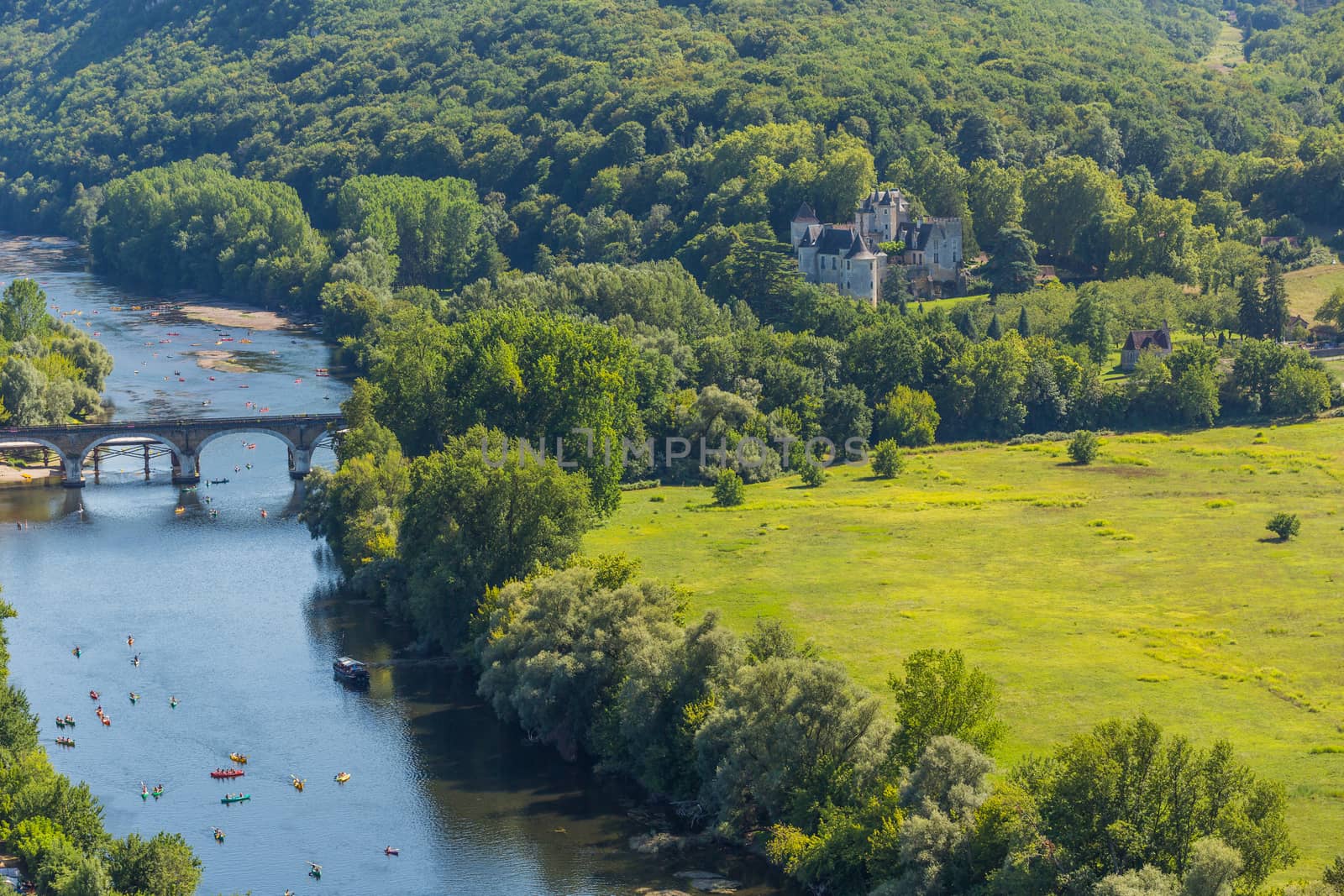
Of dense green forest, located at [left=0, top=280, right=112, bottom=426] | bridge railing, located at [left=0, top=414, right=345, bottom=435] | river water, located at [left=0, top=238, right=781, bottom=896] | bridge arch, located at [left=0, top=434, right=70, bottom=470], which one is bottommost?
river water, located at [left=0, top=238, right=781, bottom=896]

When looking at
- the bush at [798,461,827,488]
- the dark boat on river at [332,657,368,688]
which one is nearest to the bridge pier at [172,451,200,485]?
the bush at [798,461,827,488]

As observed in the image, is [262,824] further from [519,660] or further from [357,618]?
[357,618]

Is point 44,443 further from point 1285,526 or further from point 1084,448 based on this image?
point 1285,526

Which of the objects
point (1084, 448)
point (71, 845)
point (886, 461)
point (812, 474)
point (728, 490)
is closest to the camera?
point (71, 845)

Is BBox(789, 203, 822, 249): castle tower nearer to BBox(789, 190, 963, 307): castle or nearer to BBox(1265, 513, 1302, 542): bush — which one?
BBox(789, 190, 963, 307): castle

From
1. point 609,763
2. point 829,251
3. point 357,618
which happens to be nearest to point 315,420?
point 357,618

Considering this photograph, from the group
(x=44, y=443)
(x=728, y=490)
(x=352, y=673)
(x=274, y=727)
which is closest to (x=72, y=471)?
(x=44, y=443)

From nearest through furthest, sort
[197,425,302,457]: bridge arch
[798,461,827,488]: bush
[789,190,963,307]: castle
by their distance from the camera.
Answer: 1. [798,461,827,488]: bush
2. [197,425,302,457]: bridge arch
3. [789,190,963,307]: castle
